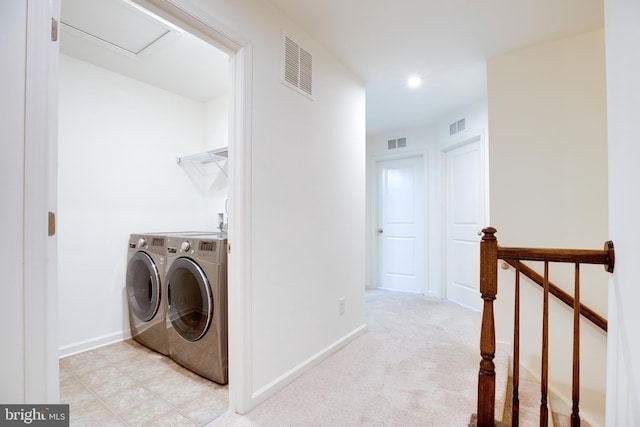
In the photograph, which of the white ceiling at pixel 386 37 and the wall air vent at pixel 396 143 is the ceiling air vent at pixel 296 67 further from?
the wall air vent at pixel 396 143

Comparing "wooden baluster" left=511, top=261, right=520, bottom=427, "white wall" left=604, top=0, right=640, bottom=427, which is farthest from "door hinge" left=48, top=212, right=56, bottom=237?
"white wall" left=604, top=0, right=640, bottom=427

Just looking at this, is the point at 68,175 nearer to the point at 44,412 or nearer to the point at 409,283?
the point at 44,412

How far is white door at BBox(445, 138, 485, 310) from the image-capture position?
3566 mm

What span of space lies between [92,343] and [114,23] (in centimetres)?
241

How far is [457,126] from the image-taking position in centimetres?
378

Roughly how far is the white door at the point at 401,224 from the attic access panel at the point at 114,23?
348 cm

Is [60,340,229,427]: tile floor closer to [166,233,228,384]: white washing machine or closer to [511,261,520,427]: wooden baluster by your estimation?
[166,233,228,384]: white washing machine

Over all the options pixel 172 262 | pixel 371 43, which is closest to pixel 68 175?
pixel 172 262

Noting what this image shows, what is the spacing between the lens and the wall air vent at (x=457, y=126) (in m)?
3.67

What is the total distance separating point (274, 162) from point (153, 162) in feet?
5.54

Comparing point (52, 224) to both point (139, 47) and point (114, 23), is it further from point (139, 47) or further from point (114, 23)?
point (139, 47)

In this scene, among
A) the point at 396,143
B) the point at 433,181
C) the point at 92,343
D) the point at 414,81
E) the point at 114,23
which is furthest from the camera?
the point at 396,143

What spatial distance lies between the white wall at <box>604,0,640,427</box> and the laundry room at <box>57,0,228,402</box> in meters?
2.20

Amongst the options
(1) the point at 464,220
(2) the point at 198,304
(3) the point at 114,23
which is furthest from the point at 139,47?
(1) the point at 464,220
